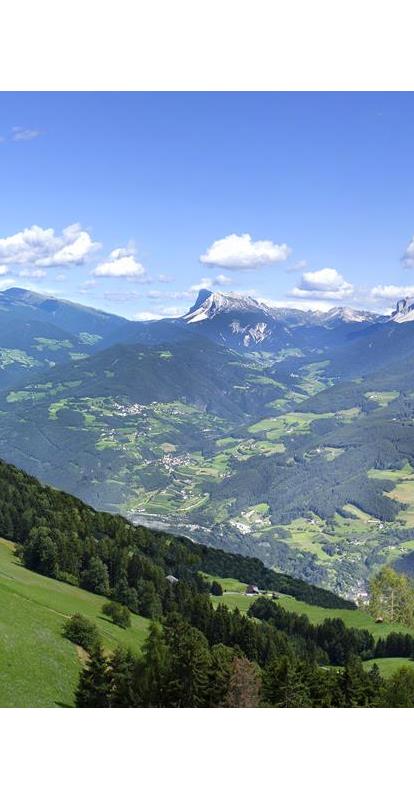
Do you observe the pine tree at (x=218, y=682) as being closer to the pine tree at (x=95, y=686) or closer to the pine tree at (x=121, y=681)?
the pine tree at (x=121, y=681)

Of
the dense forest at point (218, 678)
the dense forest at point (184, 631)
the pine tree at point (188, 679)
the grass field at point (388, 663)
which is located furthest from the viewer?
the grass field at point (388, 663)

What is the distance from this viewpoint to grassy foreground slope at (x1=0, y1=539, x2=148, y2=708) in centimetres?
2756

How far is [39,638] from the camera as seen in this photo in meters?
34.1

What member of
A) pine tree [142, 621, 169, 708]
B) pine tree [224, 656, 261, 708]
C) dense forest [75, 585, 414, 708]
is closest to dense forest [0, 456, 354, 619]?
dense forest [75, 585, 414, 708]

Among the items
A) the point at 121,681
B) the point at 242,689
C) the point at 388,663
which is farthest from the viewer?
the point at 388,663

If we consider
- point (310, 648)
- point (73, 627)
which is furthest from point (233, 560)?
point (73, 627)

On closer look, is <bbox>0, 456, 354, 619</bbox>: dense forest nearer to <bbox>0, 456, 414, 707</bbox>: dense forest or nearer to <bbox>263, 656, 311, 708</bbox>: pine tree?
<bbox>0, 456, 414, 707</bbox>: dense forest

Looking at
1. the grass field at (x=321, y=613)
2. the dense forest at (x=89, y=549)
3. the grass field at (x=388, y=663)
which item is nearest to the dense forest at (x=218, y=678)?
the grass field at (x=388, y=663)

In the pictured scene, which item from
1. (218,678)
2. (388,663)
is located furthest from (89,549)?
(218,678)

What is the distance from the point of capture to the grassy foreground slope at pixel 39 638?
27562 millimetres

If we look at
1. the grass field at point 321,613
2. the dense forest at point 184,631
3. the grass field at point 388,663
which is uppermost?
the dense forest at point 184,631

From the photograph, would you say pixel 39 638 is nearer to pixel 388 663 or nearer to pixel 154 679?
pixel 154 679

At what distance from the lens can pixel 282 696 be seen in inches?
1287
